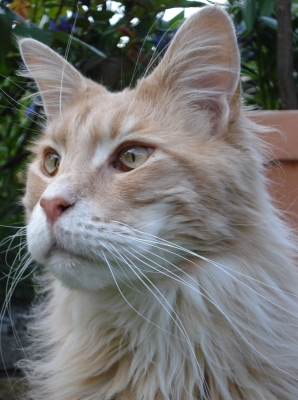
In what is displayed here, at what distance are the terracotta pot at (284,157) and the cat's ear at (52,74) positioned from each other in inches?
26.2

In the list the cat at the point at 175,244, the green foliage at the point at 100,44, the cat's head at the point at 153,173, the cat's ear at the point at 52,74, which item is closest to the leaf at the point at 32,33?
the green foliage at the point at 100,44

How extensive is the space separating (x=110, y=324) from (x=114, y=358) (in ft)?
0.32

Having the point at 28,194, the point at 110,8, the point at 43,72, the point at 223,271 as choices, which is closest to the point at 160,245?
the point at 223,271

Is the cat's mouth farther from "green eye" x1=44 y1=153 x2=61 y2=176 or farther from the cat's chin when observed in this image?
"green eye" x1=44 y1=153 x2=61 y2=176

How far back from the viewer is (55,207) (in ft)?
4.02

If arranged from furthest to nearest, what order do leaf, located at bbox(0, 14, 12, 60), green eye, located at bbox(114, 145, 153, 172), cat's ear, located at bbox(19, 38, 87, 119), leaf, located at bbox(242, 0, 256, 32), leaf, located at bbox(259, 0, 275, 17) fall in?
1. leaf, located at bbox(259, 0, 275, 17)
2. leaf, located at bbox(242, 0, 256, 32)
3. leaf, located at bbox(0, 14, 12, 60)
4. cat's ear, located at bbox(19, 38, 87, 119)
5. green eye, located at bbox(114, 145, 153, 172)

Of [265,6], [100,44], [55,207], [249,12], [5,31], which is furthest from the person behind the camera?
[100,44]

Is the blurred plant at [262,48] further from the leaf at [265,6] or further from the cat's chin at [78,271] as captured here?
the cat's chin at [78,271]

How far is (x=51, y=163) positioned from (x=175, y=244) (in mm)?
607

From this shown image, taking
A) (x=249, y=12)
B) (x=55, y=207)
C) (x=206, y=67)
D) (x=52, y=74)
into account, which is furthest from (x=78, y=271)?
(x=249, y=12)

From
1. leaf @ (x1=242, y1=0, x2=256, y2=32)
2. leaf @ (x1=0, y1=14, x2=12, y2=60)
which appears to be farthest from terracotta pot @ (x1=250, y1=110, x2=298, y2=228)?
leaf @ (x1=0, y1=14, x2=12, y2=60)

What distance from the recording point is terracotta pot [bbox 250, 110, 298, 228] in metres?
1.83

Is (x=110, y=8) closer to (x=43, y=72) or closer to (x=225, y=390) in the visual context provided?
(x=43, y=72)

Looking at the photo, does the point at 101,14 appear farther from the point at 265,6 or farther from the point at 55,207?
the point at 55,207
